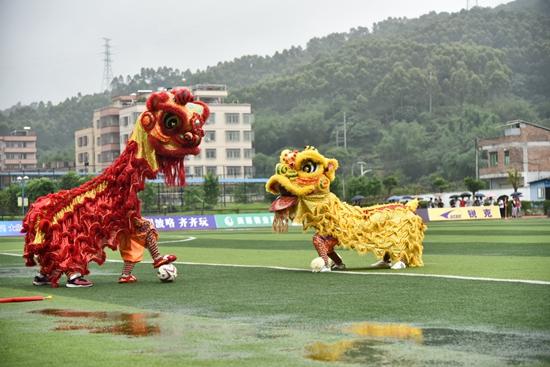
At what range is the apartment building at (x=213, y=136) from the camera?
3858 inches

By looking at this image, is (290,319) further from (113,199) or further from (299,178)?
(299,178)

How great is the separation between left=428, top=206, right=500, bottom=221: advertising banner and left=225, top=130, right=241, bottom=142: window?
45691mm

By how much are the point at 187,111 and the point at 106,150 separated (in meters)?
85.8

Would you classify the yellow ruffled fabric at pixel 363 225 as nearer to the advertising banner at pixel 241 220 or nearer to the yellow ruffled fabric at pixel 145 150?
the yellow ruffled fabric at pixel 145 150

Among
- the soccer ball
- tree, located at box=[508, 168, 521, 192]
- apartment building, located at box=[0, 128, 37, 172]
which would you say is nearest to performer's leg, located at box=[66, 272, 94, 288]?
the soccer ball

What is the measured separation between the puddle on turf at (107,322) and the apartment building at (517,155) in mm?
29599

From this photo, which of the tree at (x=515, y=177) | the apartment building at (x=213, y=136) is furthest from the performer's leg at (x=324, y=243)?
the apartment building at (x=213, y=136)

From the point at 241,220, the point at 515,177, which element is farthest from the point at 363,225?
the point at 515,177

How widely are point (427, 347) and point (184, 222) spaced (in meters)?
45.7

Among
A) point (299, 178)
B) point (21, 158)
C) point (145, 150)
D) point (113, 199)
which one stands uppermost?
point (21, 158)

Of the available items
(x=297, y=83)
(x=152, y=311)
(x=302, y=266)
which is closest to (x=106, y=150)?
(x=297, y=83)

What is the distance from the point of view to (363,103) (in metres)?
86.4

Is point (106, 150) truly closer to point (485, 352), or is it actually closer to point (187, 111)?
point (187, 111)

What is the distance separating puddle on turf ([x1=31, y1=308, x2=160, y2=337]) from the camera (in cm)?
980
